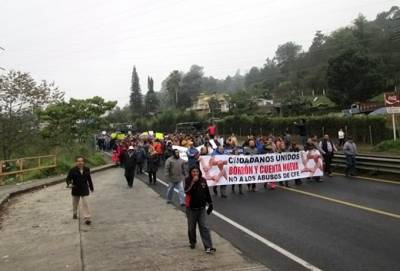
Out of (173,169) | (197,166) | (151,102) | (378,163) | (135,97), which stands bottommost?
(378,163)

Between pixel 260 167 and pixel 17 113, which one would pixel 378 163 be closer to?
pixel 260 167

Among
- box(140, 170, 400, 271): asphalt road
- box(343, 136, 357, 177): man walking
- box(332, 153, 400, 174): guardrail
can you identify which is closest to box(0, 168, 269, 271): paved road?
box(140, 170, 400, 271): asphalt road

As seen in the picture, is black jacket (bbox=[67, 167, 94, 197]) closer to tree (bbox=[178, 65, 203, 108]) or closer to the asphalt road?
the asphalt road

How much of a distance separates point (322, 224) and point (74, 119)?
115 feet

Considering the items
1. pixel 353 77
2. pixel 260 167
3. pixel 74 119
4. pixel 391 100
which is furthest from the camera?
pixel 353 77

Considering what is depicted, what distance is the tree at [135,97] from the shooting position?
5875 inches

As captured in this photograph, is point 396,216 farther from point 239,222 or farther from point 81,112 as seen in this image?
point 81,112

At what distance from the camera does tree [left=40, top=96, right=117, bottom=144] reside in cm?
4000

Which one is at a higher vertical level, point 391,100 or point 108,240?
point 391,100

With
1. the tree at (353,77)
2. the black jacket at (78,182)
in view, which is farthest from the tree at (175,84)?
the black jacket at (78,182)

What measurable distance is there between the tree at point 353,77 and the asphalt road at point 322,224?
177 ft

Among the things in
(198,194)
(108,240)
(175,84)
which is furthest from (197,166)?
(175,84)

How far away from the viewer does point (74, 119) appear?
143ft

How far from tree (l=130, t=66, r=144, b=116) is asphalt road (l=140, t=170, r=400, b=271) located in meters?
133
